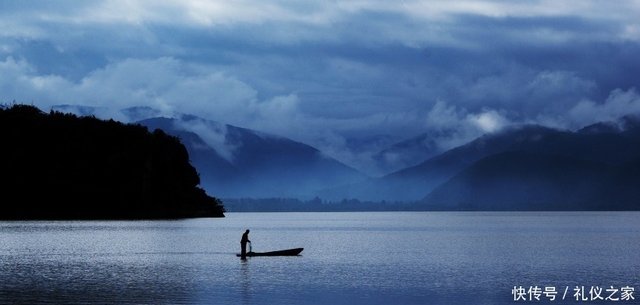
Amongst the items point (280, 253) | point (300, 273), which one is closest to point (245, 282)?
point (300, 273)

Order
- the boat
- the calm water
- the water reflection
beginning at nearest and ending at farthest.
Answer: the water reflection → the calm water → the boat

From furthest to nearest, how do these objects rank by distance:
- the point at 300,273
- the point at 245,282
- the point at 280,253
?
the point at 280,253, the point at 300,273, the point at 245,282

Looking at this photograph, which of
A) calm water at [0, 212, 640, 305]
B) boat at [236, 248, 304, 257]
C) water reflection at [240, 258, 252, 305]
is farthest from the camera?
boat at [236, 248, 304, 257]

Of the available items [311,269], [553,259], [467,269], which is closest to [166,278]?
[311,269]

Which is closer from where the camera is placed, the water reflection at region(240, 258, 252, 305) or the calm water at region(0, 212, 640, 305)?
the water reflection at region(240, 258, 252, 305)

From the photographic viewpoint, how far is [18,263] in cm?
10444

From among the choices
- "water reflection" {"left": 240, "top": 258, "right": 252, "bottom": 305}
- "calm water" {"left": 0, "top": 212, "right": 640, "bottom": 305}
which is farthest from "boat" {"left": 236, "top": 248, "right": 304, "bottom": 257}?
"water reflection" {"left": 240, "top": 258, "right": 252, "bottom": 305}

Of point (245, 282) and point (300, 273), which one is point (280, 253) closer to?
point (300, 273)

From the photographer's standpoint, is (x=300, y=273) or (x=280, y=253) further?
(x=280, y=253)

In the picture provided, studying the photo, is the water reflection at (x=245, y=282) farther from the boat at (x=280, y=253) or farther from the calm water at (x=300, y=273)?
the boat at (x=280, y=253)

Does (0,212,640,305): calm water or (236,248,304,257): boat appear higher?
(236,248,304,257): boat

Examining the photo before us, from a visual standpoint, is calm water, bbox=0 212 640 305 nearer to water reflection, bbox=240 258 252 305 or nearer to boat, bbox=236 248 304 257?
water reflection, bbox=240 258 252 305

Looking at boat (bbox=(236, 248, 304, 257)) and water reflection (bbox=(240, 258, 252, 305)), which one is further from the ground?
boat (bbox=(236, 248, 304, 257))

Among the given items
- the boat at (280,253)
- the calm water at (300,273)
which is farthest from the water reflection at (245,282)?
the boat at (280,253)
